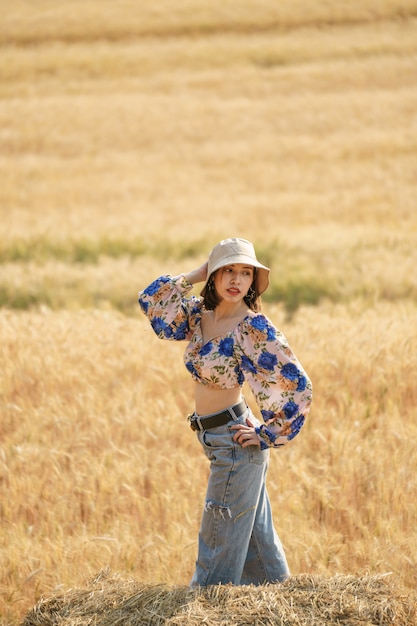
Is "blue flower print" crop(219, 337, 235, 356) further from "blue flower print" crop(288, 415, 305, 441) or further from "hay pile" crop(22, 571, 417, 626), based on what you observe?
"hay pile" crop(22, 571, 417, 626)

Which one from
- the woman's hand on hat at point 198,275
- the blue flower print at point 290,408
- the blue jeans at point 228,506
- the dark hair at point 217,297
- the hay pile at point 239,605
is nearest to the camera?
the hay pile at point 239,605

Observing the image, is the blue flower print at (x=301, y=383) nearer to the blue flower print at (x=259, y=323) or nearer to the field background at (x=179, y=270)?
the blue flower print at (x=259, y=323)

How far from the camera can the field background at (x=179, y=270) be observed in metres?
3.94

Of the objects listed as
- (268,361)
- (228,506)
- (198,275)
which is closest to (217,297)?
(198,275)

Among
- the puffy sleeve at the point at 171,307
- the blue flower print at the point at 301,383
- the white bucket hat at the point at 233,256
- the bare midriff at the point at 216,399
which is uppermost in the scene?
the white bucket hat at the point at 233,256

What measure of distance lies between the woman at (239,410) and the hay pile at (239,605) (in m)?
0.28

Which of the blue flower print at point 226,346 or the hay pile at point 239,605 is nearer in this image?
the hay pile at point 239,605

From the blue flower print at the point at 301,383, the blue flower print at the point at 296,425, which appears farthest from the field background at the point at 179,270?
the blue flower print at the point at 301,383

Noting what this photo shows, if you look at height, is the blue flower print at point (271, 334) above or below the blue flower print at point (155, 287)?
below

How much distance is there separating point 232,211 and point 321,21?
86.1 feet

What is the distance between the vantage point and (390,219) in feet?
44.3

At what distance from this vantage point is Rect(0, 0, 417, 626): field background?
3.94 metres

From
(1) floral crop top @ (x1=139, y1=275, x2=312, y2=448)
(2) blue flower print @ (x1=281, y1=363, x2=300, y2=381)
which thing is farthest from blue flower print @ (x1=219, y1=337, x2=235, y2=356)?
(2) blue flower print @ (x1=281, y1=363, x2=300, y2=381)

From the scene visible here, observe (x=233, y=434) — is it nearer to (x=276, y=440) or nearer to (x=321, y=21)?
(x=276, y=440)
